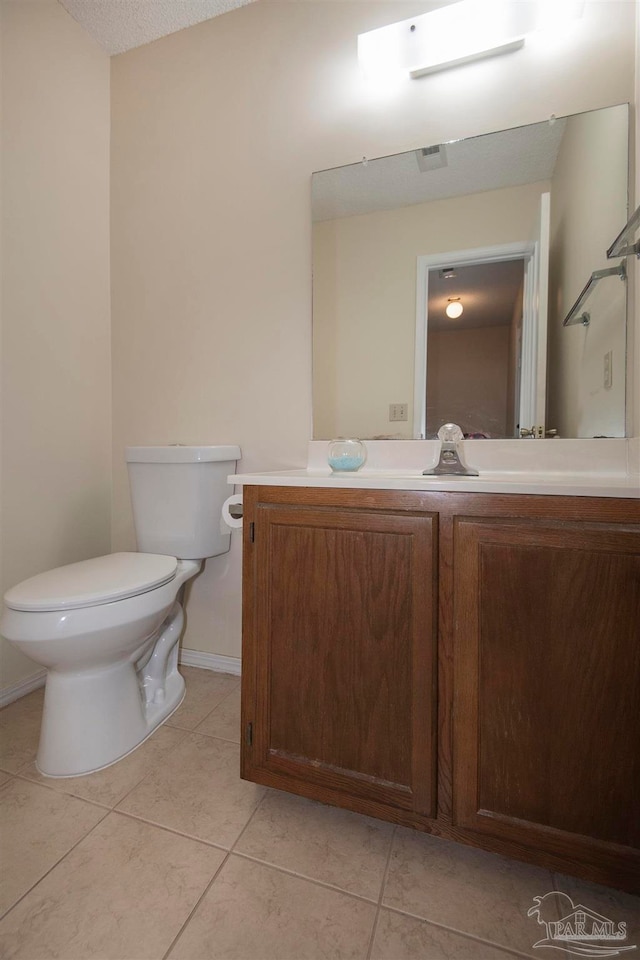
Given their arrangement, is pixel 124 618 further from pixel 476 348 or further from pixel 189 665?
pixel 476 348

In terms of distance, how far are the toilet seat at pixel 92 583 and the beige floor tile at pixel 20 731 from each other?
1.62ft

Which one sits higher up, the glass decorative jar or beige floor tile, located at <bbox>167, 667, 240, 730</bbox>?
the glass decorative jar

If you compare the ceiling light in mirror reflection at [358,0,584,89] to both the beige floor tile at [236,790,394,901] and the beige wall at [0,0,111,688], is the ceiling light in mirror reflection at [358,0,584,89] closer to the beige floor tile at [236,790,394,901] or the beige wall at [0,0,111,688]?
the beige wall at [0,0,111,688]

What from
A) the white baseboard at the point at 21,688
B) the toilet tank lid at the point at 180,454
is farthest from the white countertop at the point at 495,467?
the white baseboard at the point at 21,688

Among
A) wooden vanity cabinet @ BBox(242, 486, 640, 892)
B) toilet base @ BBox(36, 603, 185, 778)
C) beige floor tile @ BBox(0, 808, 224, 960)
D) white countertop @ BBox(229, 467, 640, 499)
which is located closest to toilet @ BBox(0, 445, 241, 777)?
toilet base @ BBox(36, 603, 185, 778)

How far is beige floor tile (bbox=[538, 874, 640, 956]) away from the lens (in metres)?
0.78

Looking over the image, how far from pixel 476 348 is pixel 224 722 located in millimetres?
1405

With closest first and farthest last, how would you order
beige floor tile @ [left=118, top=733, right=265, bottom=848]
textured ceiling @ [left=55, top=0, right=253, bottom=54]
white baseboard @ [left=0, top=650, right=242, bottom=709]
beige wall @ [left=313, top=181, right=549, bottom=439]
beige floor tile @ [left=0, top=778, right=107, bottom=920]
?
beige floor tile @ [left=0, top=778, right=107, bottom=920], beige floor tile @ [left=118, top=733, right=265, bottom=848], beige wall @ [left=313, top=181, right=549, bottom=439], white baseboard @ [left=0, top=650, right=242, bottom=709], textured ceiling @ [left=55, top=0, right=253, bottom=54]

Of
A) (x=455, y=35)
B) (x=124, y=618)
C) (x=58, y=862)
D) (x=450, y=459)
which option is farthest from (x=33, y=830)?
(x=455, y=35)

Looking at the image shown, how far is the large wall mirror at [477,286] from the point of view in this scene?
3.97 feet

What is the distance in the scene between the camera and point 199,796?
3.55 feet

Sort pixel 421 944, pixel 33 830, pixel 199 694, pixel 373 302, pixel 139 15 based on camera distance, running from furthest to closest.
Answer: pixel 139 15
pixel 199 694
pixel 373 302
pixel 33 830
pixel 421 944

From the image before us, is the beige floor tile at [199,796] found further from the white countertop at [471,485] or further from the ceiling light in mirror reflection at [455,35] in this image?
the ceiling light in mirror reflection at [455,35]

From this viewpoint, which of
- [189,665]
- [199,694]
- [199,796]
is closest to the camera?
[199,796]
